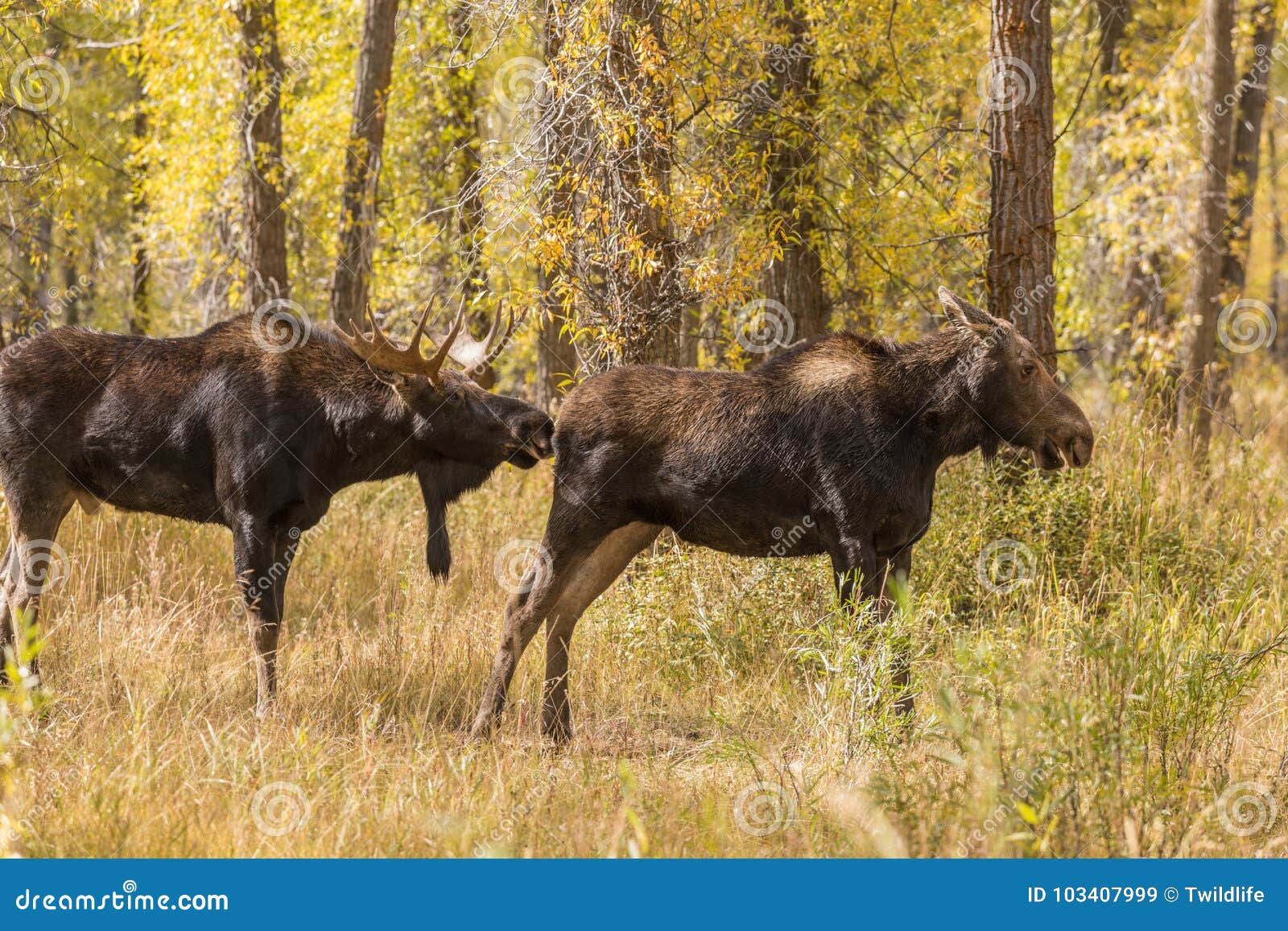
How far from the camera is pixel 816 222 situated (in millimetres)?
10680

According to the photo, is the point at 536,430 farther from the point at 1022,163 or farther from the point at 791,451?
the point at 1022,163

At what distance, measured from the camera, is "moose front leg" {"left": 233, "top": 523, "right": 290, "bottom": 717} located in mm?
6984

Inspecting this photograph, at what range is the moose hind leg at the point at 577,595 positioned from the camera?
22.7ft

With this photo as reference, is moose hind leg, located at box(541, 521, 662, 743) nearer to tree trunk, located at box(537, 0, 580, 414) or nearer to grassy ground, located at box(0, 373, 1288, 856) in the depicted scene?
grassy ground, located at box(0, 373, 1288, 856)

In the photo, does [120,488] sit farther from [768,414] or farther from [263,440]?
[768,414]

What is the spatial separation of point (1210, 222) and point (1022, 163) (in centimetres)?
516

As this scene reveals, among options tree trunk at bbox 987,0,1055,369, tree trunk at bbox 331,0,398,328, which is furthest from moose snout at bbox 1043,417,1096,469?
tree trunk at bbox 331,0,398,328

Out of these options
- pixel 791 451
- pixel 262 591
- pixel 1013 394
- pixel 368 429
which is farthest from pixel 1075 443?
pixel 262 591

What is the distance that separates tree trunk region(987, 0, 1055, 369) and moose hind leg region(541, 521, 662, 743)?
10.4ft

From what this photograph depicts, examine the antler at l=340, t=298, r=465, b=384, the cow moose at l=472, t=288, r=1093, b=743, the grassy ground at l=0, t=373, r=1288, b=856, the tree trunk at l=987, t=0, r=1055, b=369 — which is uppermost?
the tree trunk at l=987, t=0, r=1055, b=369

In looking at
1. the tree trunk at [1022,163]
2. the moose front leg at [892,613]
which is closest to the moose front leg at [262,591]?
the moose front leg at [892,613]

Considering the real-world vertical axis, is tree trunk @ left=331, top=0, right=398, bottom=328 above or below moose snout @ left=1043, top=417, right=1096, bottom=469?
above

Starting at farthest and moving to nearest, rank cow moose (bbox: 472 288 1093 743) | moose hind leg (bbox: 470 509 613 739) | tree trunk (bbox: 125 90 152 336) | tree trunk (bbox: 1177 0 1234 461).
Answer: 1. tree trunk (bbox: 125 90 152 336)
2. tree trunk (bbox: 1177 0 1234 461)
3. moose hind leg (bbox: 470 509 613 739)
4. cow moose (bbox: 472 288 1093 743)

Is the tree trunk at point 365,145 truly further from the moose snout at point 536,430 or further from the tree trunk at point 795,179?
the moose snout at point 536,430
